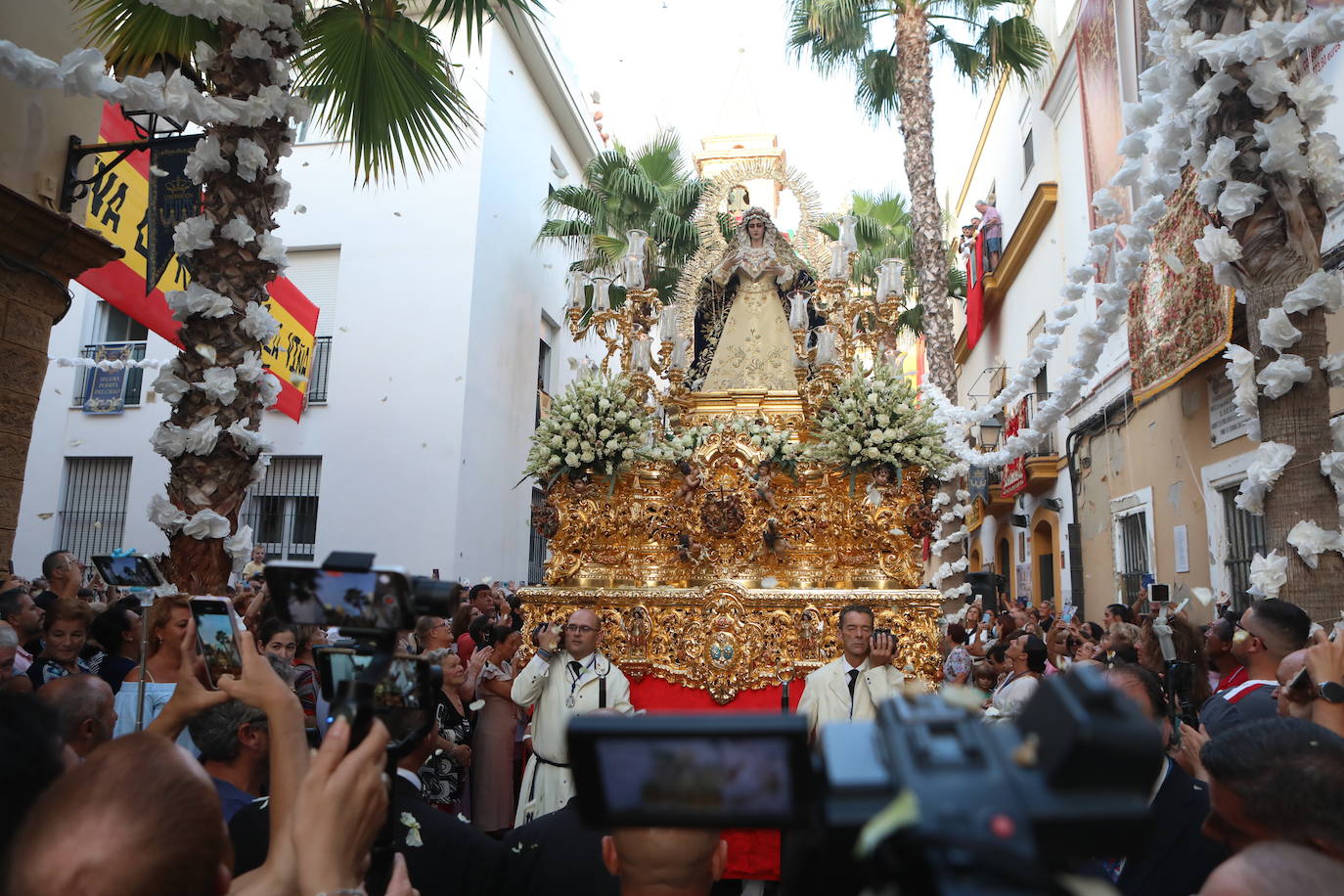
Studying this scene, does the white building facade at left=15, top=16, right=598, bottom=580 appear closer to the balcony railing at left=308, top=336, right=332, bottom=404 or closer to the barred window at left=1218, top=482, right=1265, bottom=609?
the balcony railing at left=308, top=336, right=332, bottom=404

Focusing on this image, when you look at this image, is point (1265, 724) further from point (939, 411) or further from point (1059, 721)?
point (939, 411)

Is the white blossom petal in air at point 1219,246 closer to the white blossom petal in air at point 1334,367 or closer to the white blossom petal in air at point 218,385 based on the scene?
the white blossom petal in air at point 1334,367

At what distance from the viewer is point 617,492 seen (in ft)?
22.5

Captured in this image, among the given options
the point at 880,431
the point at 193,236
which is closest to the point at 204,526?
the point at 193,236

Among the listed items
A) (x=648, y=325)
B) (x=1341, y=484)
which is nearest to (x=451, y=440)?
(x=648, y=325)

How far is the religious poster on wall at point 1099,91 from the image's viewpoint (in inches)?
435

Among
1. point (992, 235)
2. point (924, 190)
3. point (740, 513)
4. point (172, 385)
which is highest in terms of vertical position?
point (992, 235)

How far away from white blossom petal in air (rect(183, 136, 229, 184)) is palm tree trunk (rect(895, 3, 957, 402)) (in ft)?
28.8

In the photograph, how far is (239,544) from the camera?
192 inches

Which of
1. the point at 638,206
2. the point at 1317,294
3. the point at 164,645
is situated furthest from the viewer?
the point at 638,206

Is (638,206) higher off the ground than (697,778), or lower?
higher

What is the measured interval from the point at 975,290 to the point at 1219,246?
16.7m

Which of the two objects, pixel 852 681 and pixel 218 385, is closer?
pixel 218 385

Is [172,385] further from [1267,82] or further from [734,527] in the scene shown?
[1267,82]
